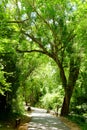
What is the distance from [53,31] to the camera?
73.9 ft

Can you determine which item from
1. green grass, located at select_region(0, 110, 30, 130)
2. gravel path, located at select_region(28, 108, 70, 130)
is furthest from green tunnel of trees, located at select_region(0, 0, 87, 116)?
gravel path, located at select_region(28, 108, 70, 130)

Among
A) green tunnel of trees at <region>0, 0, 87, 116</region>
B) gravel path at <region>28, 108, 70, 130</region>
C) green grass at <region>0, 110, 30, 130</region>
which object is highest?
green tunnel of trees at <region>0, 0, 87, 116</region>

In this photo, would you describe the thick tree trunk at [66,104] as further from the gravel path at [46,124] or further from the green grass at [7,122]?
the green grass at [7,122]

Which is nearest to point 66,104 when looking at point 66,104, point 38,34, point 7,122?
point 66,104

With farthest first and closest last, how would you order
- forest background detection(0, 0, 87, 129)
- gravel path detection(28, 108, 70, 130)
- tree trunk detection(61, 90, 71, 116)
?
tree trunk detection(61, 90, 71, 116) → forest background detection(0, 0, 87, 129) → gravel path detection(28, 108, 70, 130)

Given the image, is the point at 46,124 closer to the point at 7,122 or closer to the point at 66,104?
the point at 7,122

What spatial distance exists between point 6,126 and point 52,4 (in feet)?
30.6

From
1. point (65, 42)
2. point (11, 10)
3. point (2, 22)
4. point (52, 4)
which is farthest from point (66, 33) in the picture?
point (2, 22)

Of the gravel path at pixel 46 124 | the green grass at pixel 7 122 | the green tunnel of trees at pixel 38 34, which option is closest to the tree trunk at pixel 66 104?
the green tunnel of trees at pixel 38 34

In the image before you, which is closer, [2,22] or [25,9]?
[2,22]

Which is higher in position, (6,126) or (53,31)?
(53,31)

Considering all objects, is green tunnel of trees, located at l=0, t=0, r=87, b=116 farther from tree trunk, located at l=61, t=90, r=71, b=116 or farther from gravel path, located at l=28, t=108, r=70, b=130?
gravel path, located at l=28, t=108, r=70, b=130

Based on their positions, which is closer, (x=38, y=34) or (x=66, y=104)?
(x=38, y=34)

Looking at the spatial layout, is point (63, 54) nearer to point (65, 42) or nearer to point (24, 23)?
point (65, 42)
